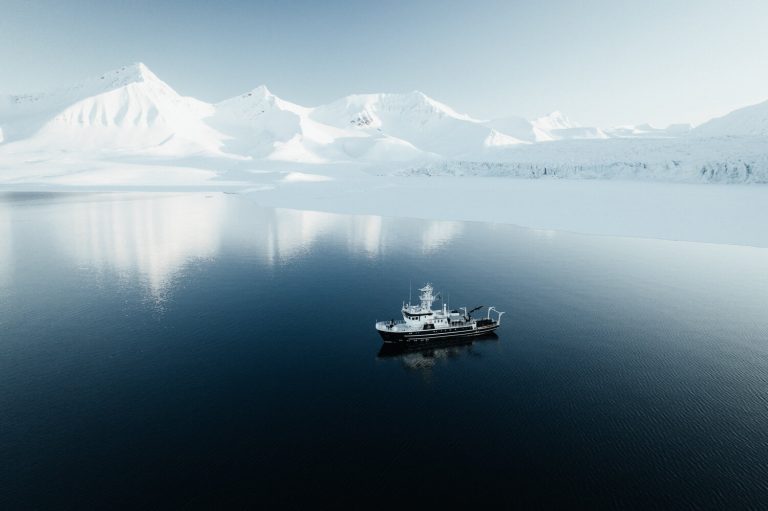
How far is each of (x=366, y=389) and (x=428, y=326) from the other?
Result: 45.5 feet

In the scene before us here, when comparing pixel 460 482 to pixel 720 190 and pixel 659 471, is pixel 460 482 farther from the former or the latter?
pixel 720 190

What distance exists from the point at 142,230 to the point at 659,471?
390 ft

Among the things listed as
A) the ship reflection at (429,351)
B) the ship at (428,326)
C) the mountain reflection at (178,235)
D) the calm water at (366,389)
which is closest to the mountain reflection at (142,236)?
the mountain reflection at (178,235)

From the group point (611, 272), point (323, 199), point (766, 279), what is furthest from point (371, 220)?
point (766, 279)

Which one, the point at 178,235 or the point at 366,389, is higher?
the point at 178,235

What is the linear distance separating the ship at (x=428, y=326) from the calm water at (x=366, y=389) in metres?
1.78

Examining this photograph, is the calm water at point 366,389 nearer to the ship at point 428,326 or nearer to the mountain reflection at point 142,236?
the ship at point 428,326

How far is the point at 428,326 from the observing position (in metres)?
47.1

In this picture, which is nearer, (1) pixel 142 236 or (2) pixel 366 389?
(2) pixel 366 389

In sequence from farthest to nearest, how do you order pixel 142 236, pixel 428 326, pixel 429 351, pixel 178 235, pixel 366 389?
pixel 178 235 → pixel 142 236 → pixel 428 326 → pixel 429 351 → pixel 366 389

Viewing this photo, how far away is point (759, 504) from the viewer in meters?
24.2

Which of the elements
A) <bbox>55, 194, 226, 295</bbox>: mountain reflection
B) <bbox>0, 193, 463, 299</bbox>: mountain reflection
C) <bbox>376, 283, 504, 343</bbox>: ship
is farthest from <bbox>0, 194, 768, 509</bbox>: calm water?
<bbox>0, 193, 463, 299</bbox>: mountain reflection

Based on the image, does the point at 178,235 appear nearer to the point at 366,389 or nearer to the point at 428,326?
the point at 428,326

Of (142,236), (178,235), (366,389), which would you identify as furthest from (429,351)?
(142,236)
